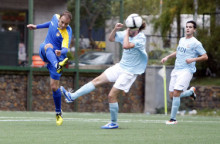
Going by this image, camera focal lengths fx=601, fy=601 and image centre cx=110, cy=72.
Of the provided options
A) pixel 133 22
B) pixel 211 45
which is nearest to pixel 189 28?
pixel 133 22

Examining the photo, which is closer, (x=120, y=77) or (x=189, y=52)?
(x=120, y=77)

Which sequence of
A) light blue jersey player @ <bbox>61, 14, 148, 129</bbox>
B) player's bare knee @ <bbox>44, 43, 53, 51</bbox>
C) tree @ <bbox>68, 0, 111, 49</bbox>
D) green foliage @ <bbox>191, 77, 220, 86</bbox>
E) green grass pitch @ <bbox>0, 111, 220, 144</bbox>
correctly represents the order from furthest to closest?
green foliage @ <bbox>191, 77, 220, 86</bbox>, tree @ <bbox>68, 0, 111, 49</bbox>, player's bare knee @ <bbox>44, 43, 53, 51</bbox>, light blue jersey player @ <bbox>61, 14, 148, 129</bbox>, green grass pitch @ <bbox>0, 111, 220, 144</bbox>

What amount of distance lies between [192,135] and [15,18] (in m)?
13.2

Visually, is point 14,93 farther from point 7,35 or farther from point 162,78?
point 162,78

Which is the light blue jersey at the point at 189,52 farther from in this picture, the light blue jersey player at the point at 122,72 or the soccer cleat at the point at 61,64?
the soccer cleat at the point at 61,64

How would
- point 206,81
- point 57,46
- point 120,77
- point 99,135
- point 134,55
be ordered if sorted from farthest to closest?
1. point 206,81
2. point 57,46
3. point 134,55
4. point 120,77
5. point 99,135

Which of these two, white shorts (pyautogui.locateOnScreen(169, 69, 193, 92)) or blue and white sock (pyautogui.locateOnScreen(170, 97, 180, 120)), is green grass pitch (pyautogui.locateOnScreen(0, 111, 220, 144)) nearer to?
blue and white sock (pyautogui.locateOnScreen(170, 97, 180, 120))

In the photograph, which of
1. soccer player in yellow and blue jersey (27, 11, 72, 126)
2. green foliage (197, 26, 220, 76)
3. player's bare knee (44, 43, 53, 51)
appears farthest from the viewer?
green foliage (197, 26, 220, 76)

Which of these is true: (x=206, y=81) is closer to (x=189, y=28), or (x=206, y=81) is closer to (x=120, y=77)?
(x=189, y=28)

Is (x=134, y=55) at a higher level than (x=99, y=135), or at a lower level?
higher

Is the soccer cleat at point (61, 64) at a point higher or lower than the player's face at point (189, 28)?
lower

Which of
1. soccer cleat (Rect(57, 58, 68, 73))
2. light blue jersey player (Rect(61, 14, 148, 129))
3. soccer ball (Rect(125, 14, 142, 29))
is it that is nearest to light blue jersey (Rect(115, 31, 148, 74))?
light blue jersey player (Rect(61, 14, 148, 129))

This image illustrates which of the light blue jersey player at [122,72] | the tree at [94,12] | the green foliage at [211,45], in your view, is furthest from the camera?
the green foliage at [211,45]

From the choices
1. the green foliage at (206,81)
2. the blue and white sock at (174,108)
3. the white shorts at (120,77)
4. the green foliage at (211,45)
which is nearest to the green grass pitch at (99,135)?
the white shorts at (120,77)
